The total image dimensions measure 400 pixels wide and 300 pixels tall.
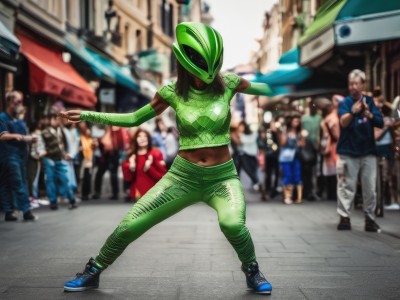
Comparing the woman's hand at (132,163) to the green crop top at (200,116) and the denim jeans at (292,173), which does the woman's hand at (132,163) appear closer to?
the green crop top at (200,116)

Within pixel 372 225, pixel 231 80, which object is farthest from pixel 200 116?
pixel 372 225

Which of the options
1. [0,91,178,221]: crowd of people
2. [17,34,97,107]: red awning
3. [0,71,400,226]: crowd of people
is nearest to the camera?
[0,71,400,226]: crowd of people

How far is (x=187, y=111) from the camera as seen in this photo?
5008 millimetres

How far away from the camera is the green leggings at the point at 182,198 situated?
4.95m

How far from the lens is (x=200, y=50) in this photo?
15.7ft

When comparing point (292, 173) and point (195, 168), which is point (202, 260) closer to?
point (195, 168)

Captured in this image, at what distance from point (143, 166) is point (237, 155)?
6.61 m

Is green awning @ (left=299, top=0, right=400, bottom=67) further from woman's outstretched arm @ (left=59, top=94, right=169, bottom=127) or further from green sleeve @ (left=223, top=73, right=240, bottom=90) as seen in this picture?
woman's outstretched arm @ (left=59, top=94, right=169, bottom=127)

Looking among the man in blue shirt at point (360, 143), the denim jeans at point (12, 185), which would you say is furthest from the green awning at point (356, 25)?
the denim jeans at point (12, 185)

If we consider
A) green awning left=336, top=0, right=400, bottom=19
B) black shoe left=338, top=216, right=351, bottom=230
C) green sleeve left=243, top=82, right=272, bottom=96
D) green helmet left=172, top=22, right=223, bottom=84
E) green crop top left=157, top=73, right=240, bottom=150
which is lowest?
black shoe left=338, top=216, right=351, bottom=230

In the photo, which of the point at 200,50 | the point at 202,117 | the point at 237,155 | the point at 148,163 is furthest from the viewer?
the point at 237,155

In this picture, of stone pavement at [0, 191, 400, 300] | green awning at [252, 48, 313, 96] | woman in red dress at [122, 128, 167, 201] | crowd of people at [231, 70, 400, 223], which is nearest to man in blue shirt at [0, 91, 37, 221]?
stone pavement at [0, 191, 400, 300]

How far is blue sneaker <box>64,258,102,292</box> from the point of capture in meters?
5.07

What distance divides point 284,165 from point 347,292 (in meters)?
9.62
